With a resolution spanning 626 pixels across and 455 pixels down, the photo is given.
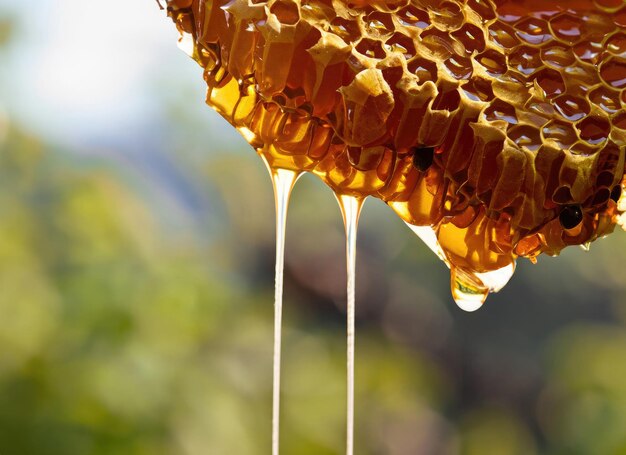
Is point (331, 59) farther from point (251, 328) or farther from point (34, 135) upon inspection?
point (34, 135)

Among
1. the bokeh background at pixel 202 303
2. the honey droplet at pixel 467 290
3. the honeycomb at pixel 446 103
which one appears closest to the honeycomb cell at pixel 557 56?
the honeycomb at pixel 446 103

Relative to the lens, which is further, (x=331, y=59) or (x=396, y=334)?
(x=396, y=334)

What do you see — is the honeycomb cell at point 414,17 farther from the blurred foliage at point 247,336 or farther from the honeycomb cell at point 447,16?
the blurred foliage at point 247,336

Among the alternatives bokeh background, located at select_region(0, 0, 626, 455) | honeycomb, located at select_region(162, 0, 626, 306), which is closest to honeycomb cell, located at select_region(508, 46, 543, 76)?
honeycomb, located at select_region(162, 0, 626, 306)

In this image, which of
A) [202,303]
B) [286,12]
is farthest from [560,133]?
[202,303]

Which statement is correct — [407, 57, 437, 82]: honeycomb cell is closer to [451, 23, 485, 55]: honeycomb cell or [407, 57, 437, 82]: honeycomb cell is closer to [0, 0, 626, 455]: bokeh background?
[451, 23, 485, 55]: honeycomb cell

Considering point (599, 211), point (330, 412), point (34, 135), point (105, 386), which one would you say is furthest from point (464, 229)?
point (34, 135)
